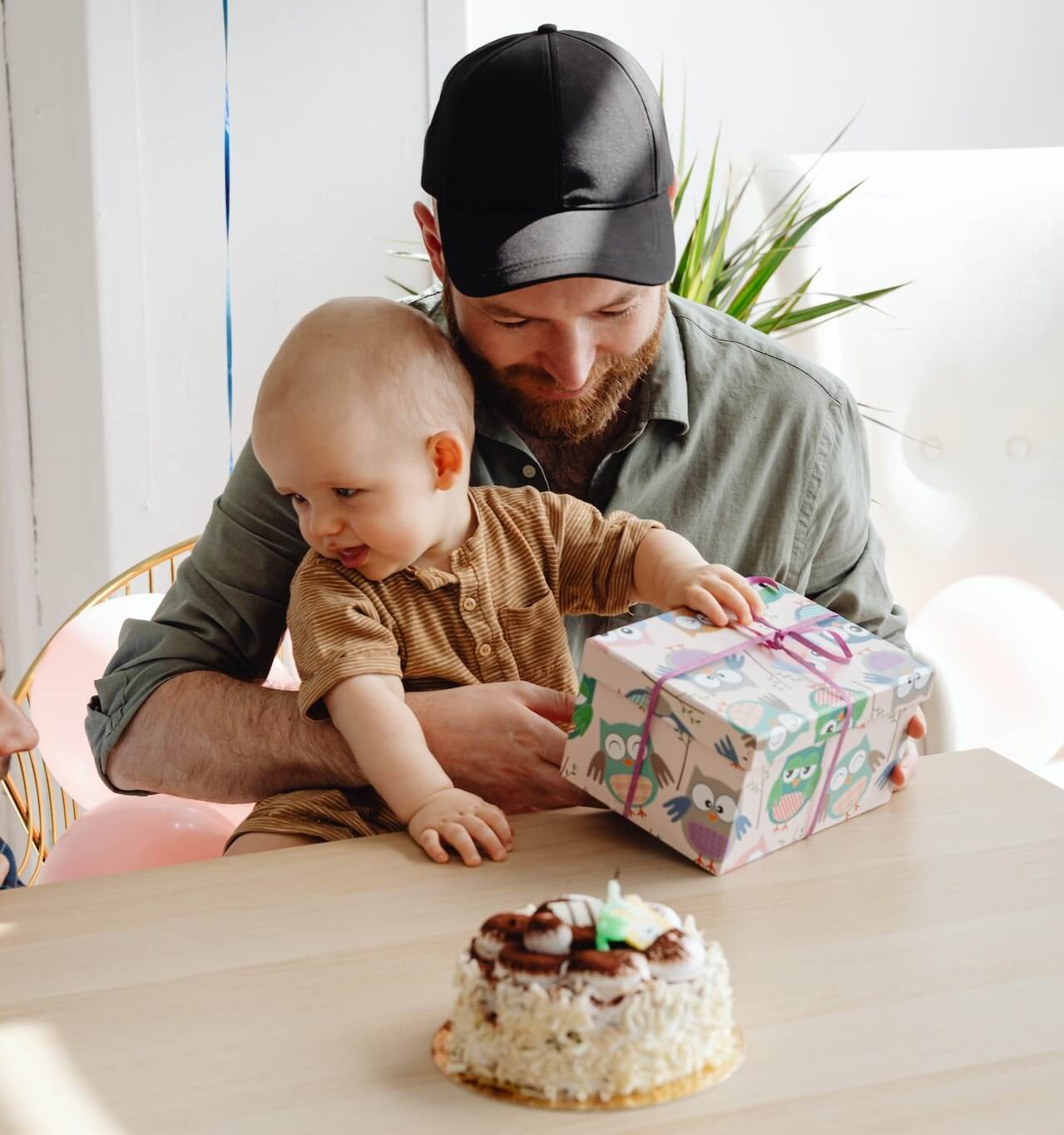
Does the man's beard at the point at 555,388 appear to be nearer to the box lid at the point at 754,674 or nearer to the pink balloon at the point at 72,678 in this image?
the box lid at the point at 754,674

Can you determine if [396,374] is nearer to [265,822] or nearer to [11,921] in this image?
[265,822]

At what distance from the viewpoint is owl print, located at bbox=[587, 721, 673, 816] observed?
102cm

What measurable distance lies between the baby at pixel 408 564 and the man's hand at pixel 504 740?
0.20 ft

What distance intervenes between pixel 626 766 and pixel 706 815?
0.08m

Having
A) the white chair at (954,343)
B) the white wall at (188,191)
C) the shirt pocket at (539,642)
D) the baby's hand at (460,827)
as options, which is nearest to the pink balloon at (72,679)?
the shirt pocket at (539,642)

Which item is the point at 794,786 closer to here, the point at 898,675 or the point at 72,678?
the point at 898,675

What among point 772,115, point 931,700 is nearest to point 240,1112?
point 931,700

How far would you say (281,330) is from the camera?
2637 mm

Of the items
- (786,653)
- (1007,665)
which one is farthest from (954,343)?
(786,653)

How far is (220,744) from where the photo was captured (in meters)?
1.40

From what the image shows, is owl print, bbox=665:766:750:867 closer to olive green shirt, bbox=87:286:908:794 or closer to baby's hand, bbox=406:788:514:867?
baby's hand, bbox=406:788:514:867

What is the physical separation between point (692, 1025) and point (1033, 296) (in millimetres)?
2001

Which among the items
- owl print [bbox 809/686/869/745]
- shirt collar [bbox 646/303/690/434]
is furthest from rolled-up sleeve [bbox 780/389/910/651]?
owl print [bbox 809/686/869/745]

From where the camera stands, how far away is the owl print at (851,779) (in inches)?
41.5
